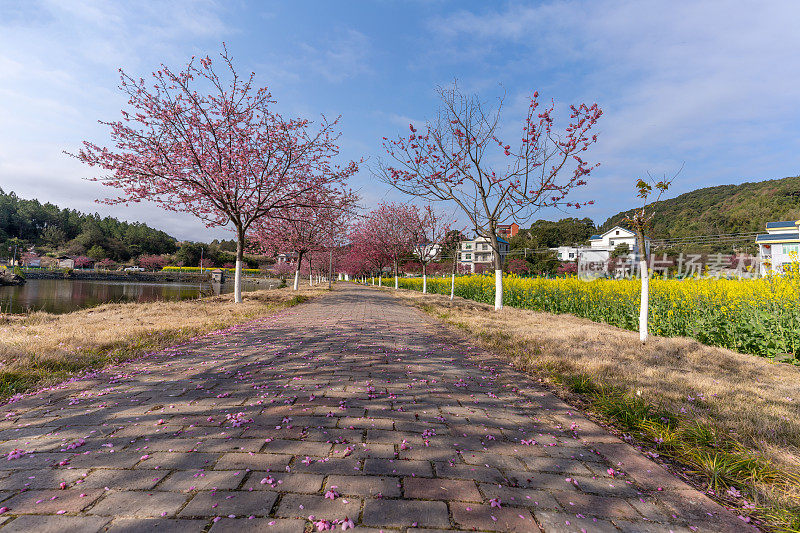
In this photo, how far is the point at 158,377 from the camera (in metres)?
3.93

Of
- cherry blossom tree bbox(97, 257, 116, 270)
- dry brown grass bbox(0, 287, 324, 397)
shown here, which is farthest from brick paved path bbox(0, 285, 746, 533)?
cherry blossom tree bbox(97, 257, 116, 270)

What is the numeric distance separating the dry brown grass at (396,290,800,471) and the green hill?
32265mm

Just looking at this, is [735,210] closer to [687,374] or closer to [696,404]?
[687,374]

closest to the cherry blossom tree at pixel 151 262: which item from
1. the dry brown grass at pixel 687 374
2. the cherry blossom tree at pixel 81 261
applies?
the cherry blossom tree at pixel 81 261

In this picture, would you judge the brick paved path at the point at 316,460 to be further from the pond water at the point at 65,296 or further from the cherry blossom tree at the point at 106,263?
the cherry blossom tree at the point at 106,263

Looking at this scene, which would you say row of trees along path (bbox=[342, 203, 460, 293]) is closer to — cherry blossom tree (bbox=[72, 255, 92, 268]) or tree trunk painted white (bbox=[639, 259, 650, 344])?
tree trunk painted white (bbox=[639, 259, 650, 344])

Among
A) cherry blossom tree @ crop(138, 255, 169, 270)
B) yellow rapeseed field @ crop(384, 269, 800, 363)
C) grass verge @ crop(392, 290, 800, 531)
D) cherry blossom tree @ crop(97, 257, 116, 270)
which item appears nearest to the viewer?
grass verge @ crop(392, 290, 800, 531)

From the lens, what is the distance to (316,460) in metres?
2.20

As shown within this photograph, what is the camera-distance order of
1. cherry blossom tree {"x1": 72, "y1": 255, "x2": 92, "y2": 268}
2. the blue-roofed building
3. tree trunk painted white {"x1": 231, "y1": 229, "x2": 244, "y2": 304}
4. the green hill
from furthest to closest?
cherry blossom tree {"x1": 72, "y1": 255, "x2": 92, "y2": 268}, the green hill, the blue-roofed building, tree trunk painted white {"x1": 231, "y1": 229, "x2": 244, "y2": 304}

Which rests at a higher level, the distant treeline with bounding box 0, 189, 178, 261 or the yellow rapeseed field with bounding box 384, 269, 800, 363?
the distant treeline with bounding box 0, 189, 178, 261

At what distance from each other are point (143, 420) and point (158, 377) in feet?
4.53

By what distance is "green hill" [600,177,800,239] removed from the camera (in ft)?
128

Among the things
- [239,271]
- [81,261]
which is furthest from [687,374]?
[81,261]

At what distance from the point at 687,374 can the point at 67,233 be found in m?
122
